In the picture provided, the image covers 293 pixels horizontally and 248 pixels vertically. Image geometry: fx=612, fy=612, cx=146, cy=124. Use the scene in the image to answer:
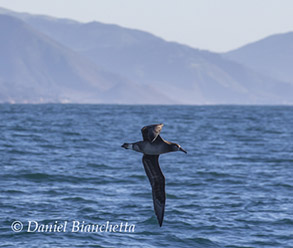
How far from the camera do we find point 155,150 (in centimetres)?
1383

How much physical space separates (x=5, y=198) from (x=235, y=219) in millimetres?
11979

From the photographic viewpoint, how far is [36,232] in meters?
25.0

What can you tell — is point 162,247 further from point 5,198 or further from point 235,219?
point 5,198

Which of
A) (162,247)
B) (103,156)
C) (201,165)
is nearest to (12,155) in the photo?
(103,156)

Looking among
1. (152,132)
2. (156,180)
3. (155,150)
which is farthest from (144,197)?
(152,132)

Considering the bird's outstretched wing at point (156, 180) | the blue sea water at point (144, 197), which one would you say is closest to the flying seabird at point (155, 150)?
the bird's outstretched wing at point (156, 180)

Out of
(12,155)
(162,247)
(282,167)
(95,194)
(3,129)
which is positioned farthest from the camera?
(3,129)

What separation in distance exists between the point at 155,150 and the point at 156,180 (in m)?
1.89

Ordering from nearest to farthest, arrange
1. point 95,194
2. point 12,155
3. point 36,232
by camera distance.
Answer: point 36,232 → point 95,194 → point 12,155

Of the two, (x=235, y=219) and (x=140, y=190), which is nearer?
(x=235, y=219)

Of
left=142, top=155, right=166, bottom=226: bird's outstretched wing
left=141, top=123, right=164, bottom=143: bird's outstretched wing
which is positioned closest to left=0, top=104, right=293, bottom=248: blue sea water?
left=142, top=155, right=166, bottom=226: bird's outstretched wing

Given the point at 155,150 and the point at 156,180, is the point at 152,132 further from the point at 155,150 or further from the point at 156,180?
the point at 156,180

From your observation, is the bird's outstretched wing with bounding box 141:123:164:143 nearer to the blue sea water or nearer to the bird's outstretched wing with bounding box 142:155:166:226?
the bird's outstretched wing with bounding box 142:155:166:226

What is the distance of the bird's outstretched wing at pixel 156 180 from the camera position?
15.2 m
